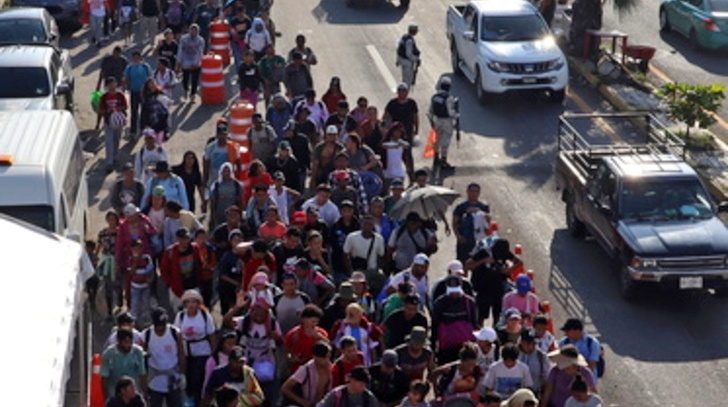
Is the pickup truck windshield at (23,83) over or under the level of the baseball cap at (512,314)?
under

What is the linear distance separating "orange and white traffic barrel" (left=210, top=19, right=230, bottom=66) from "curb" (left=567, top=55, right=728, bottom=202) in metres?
6.91

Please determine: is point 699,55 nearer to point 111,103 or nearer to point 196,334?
point 111,103

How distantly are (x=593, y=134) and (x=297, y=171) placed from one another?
8.68 m

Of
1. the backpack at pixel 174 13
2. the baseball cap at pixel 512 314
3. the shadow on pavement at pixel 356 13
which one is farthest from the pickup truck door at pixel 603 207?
the shadow on pavement at pixel 356 13

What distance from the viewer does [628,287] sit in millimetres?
21109

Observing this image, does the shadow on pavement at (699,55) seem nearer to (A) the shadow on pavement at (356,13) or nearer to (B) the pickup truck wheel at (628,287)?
(A) the shadow on pavement at (356,13)

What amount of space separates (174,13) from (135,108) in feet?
20.7

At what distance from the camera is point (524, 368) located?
15.4 metres

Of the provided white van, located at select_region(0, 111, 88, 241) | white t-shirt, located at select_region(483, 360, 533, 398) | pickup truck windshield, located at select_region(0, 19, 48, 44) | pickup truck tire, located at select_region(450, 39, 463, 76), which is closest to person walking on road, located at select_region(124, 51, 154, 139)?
Result: pickup truck windshield, located at select_region(0, 19, 48, 44)

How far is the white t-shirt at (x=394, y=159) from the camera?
75.7 feet

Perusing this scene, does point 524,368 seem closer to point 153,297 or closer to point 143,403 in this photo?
point 143,403

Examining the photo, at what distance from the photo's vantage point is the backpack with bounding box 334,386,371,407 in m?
14.6

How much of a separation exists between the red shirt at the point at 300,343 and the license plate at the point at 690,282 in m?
6.13

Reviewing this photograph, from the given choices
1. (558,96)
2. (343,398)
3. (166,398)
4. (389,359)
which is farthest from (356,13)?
(343,398)
